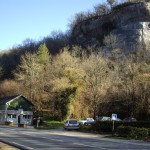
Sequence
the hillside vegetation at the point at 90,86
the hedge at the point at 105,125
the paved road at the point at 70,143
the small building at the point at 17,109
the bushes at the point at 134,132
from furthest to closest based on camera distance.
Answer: the small building at the point at 17,109 → the hillside vegetation at the point at 90,86 → the hedge at the point at 105,125 → the bushes at the point at 134,132 → the paved road at the point at 70,143

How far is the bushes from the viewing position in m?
A: 32.0

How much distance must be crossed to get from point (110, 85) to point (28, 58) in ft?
91.3

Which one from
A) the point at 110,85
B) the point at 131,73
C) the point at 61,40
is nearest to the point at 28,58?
the point at 110,85

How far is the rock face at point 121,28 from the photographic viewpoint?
94.3 m

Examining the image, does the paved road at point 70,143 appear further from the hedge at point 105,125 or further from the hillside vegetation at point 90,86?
the hillside vegetation at point 90,86

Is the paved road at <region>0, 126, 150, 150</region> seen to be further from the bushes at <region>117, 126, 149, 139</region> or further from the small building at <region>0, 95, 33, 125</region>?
the small building at <region>0, 95, 33, 125</region>

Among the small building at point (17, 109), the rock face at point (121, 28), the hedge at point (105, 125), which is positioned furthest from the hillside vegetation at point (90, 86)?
the hedge at point (105, 125)

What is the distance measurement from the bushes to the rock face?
59.6 metres

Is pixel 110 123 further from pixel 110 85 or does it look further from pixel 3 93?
pixel 3 93

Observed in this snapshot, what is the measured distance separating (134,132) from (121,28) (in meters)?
70.3

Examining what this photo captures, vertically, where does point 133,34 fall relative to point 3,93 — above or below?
above

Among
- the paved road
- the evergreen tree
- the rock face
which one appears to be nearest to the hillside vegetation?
the evergreen tree

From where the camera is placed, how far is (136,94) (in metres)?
56.4

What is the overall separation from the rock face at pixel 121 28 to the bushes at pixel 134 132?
59572 mm
